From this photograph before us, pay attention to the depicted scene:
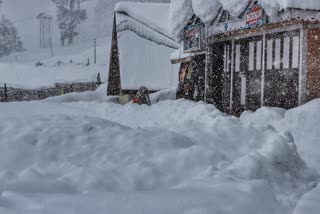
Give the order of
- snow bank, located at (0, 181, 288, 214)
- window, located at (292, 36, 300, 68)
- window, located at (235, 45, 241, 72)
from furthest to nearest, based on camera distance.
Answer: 1. window, located at (235, 45, 241, 72)
2. window, located at (292, 36, 300, 68)
3. snow bank, located at (0, 181, 288, 214)

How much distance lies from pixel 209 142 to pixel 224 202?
2285 mm

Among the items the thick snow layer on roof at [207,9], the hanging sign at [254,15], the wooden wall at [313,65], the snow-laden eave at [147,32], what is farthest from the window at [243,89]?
the snow-laden eave at [147,32]

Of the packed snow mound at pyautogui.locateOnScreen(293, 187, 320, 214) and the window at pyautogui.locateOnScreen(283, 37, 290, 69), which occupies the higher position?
the window at pyautogui.locateOnScreen(283, 37, 290, 69)

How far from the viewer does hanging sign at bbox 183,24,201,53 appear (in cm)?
1596

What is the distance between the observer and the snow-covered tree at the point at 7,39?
81125mm

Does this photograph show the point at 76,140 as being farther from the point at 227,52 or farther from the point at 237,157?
the point at 227,52

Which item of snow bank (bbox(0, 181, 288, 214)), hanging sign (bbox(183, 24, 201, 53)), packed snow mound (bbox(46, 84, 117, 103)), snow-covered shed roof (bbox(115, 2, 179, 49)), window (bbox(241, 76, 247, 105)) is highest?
snow-covered shed roof (bbox(115, 2, 179, 49))

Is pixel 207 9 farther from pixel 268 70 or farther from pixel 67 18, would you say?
pixel 67 18

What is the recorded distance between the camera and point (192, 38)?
1662 centimetres

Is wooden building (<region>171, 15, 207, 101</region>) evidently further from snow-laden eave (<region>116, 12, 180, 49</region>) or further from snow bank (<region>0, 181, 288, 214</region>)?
snow bank (<region>0, 181, 288, 214</region>)

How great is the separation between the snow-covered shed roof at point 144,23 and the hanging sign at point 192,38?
7064 millimetres

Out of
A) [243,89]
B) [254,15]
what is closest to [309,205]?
[254,15]

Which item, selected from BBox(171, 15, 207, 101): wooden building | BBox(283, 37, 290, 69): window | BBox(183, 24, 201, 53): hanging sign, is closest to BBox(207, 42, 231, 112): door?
BBox(171, 15, 207, 101): wooden building

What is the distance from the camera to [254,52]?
1337cm
